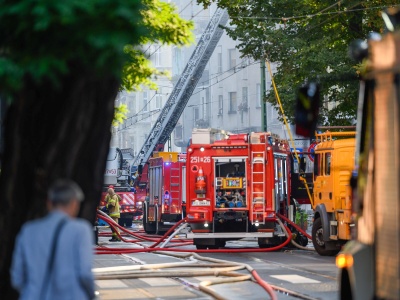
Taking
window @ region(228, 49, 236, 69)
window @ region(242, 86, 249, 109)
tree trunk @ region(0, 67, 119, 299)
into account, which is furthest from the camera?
window @ region(228, 49, 236, 69)

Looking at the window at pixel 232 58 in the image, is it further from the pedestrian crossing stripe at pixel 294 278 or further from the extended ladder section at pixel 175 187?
the pedestrian crossing stripe at pixel 294 278

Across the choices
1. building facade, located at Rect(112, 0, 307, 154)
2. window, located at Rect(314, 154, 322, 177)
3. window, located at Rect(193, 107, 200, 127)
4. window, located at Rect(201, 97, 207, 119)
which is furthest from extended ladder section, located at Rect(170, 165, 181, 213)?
window, located at Rect(193, 107, 200, 127)

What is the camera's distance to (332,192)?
2572cm

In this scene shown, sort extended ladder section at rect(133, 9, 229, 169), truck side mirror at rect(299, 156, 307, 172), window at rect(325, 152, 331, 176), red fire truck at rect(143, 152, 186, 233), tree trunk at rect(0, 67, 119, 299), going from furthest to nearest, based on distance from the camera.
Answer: extended ladder section at rect(133, 9, 229, 169) < red fire truck at rect(143, 152, 186, 233) < truck side mirror at rect(299, 156, 307, 172) < window at rect(325, 152, 331, 176) < tree trunk at rect(0, 67, 119, 299)

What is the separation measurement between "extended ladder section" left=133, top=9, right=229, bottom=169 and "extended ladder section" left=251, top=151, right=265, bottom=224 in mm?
22325

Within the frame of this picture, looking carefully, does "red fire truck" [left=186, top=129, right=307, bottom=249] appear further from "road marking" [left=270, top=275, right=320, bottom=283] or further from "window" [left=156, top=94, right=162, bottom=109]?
"window" [left=156, top=94, right=162, bottom=109]

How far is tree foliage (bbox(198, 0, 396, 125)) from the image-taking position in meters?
35.0

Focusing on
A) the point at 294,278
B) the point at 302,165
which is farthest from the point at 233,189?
the point at 294,278

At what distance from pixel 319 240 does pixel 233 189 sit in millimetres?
3298

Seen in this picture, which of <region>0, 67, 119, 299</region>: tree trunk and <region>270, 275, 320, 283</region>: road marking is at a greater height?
<region>0, 67, 119, 299</region>: tree trunk

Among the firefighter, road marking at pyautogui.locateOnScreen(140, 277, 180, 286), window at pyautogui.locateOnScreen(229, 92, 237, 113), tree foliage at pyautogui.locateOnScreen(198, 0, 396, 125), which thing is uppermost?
window at pyautogui.locateOnScreen(229, 92, 237, 113)

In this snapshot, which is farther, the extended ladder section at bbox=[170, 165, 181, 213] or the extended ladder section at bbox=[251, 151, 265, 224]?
the extended ladder section at bbox=[170, 165, 181, 213]

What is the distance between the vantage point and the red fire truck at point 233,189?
2877 centimetres

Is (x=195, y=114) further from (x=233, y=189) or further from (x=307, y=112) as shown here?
(x=307, y=112)
